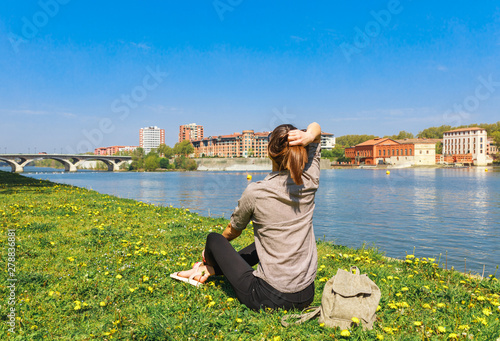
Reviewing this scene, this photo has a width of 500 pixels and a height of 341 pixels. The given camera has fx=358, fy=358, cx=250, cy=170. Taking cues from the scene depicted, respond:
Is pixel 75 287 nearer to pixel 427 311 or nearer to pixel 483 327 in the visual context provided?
pixel 427 311

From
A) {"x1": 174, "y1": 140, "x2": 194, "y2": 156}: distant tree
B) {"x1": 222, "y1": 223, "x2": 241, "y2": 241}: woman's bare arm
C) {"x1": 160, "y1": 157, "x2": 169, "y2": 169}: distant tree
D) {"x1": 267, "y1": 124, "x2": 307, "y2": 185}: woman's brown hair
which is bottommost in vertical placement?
{"x1": 160, "y1": 157, "x2": 169, "y2": 169}: distant tree

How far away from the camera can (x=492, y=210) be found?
22938 millimetres

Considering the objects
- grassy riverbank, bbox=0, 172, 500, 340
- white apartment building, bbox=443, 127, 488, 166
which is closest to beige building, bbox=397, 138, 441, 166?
white apartment building, bbox=443, 127, 488, 166

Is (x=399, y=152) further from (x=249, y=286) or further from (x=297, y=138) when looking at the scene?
(x=297, y=138)

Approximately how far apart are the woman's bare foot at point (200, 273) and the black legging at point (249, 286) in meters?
0.51

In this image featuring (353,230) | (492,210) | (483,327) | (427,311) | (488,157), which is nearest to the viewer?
(483,327)

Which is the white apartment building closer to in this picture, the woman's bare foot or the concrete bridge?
the concrete bridge

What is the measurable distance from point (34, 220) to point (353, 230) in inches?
471

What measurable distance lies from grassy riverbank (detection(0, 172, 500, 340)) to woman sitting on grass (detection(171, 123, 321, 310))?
0.26 m

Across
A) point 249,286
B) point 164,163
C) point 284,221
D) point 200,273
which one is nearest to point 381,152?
point 164,163

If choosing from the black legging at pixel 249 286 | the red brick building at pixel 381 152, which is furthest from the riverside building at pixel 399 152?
the black legging at pixel 249 286

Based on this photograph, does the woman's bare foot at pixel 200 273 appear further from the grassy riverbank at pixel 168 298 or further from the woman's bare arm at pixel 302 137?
the woman's bare arm at pixel 302 137

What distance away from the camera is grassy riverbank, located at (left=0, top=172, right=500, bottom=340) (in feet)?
10.7

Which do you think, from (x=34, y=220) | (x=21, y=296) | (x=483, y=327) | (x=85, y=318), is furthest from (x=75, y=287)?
(x=34, y=220)
